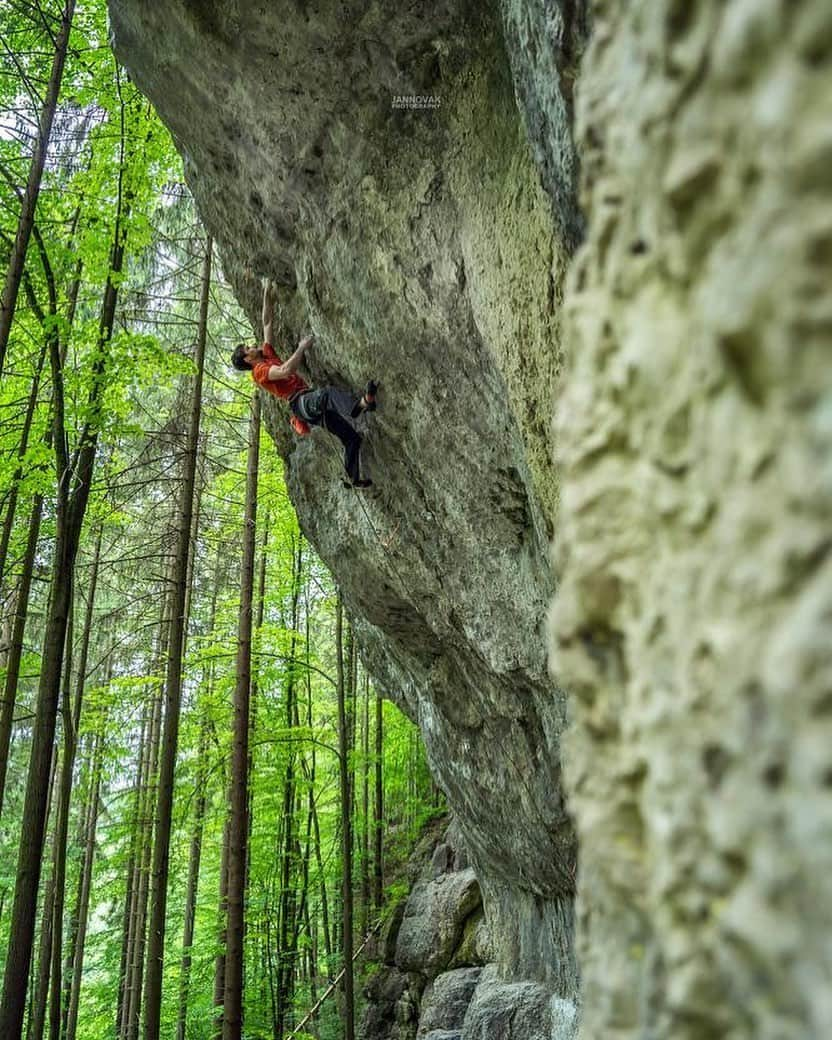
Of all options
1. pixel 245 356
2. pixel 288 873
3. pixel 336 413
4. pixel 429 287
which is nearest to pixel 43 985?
pixel 288 873

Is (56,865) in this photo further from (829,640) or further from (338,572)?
(829,640)

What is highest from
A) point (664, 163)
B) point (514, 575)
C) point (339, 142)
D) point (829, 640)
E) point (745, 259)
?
point (339, 142)

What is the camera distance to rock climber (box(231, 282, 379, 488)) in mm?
6918

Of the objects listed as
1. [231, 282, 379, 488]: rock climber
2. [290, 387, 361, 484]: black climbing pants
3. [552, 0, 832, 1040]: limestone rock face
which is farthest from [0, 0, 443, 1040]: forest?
[552, 0, 832, 1040]: limestone rock face

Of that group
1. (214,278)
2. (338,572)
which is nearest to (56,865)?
(338,572)

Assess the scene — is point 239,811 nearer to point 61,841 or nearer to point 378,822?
point 61,841

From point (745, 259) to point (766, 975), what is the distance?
3.32ft

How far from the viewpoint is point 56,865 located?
10148 mm

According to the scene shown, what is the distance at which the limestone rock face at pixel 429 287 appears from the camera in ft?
17.6

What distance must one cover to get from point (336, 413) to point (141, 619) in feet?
24.6

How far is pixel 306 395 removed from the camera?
707 cm

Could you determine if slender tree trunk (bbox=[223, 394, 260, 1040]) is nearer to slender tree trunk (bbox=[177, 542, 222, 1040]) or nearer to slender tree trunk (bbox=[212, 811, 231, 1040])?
slender tree trunk (bbox=[177, 542, 222, 1040])

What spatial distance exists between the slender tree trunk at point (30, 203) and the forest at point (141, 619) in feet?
0.10

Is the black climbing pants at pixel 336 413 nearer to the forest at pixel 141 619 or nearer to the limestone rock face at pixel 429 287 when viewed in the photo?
the limestone rock face at pixel 429 287
